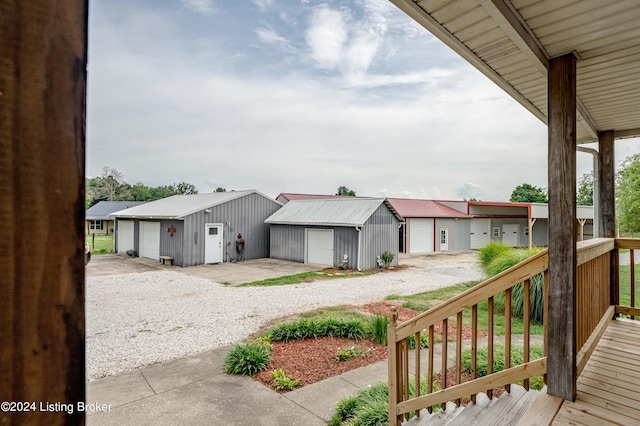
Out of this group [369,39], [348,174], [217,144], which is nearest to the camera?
[369,39]

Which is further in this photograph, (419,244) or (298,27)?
(419,244)

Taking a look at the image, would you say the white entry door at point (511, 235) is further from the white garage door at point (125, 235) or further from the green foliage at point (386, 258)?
the white garage door at point (125, 235)

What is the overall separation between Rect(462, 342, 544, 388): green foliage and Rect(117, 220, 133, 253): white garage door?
18000 mm

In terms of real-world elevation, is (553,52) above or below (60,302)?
above

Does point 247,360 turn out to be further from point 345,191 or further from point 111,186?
point 111,186

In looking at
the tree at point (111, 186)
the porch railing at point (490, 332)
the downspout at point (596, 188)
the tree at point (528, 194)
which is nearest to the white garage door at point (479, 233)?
→ the downspout at point (596, 188)

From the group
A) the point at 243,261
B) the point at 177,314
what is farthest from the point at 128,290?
the point at 243,261

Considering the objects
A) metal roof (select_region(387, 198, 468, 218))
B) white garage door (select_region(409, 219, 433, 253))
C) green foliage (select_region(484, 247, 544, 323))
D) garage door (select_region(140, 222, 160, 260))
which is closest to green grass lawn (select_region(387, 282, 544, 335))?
green foliage (select_region(484, 247, 544, 323))

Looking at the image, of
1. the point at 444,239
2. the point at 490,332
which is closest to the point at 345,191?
the point at 444,239

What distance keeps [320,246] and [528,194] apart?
43.6 meters

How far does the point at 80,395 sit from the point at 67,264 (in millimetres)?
213

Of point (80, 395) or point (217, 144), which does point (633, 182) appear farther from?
point (217, 144)

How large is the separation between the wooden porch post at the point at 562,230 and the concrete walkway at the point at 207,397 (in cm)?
226

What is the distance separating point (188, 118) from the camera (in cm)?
2122
